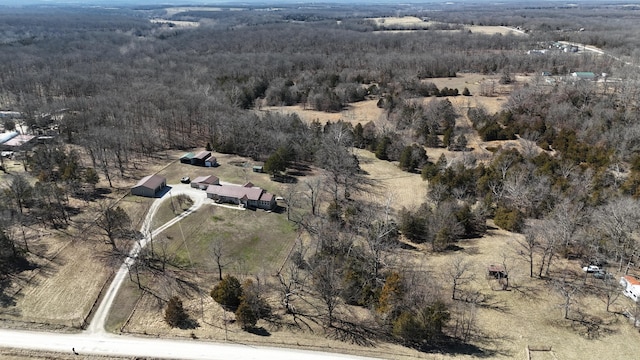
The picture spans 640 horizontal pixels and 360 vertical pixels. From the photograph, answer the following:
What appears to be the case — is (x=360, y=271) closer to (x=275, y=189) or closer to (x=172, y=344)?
(x=172, y=344)

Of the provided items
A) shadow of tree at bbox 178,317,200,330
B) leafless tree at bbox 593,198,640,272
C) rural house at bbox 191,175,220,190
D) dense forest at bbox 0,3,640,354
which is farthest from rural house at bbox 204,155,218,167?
leafless tree at bbox 593,198,640,272

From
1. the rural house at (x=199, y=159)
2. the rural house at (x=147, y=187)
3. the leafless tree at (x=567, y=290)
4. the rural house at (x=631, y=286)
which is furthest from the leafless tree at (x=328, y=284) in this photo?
the rural house at (x=199, y=159)

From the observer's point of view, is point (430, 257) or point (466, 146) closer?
point (430, 257)

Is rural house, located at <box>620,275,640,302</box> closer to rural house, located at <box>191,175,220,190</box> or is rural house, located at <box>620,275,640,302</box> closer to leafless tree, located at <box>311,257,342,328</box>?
leafless tree, located at <box>311,257,342,328</box>

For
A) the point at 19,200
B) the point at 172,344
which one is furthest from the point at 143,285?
the point at 19,200

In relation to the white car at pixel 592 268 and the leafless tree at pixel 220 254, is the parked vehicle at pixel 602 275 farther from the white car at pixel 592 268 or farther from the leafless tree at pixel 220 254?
the leafless tree at pixel 220 254

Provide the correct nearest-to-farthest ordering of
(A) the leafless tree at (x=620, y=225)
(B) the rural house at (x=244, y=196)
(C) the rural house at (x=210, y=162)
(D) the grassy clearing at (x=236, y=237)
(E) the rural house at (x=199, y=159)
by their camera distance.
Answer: (A) the leafless tree at (x=620, y=225)
(D) the grassy clearing at (x=236, y=237)
(B) the rural house at (x=244, y=196)
(C) the rural house at (x=210, y=162)
(E) the rural house at (x=199, y=159)

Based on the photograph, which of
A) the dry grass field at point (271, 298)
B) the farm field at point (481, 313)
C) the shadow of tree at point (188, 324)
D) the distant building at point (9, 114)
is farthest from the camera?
the distant building at point (9, 114)
